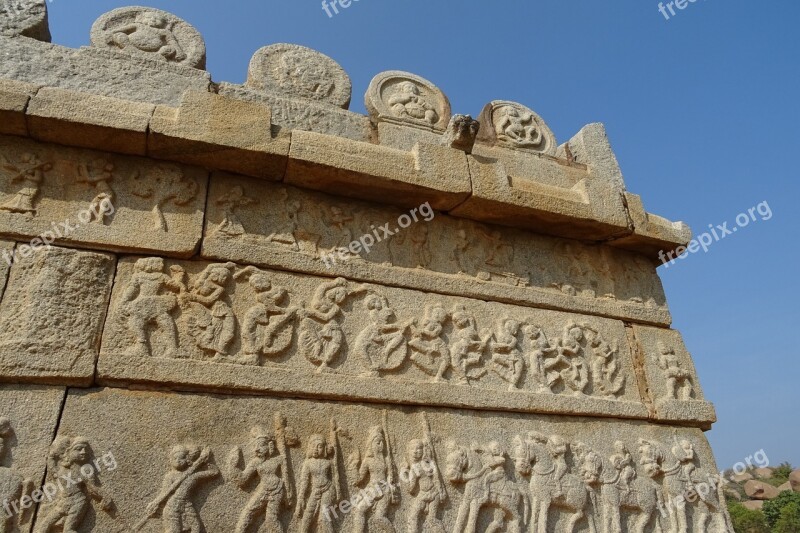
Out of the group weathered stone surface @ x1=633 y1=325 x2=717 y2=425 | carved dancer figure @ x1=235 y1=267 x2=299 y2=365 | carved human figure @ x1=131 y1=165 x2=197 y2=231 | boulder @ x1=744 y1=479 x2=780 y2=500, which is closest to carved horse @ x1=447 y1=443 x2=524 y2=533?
carved dancer figure @ x1=235 y1=267 x2=299 y2=365

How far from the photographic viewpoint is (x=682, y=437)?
3844 mm

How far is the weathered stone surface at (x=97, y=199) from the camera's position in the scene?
2.93m

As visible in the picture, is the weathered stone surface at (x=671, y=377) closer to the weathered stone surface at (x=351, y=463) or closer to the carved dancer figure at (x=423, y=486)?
the weathered stone surface at (x=351, y=463)

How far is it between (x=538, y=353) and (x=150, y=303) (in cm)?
253

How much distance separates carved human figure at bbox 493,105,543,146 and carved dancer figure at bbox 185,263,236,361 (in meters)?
2.78

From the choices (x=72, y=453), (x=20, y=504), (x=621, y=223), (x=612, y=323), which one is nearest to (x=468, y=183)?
(x=621, y=223)

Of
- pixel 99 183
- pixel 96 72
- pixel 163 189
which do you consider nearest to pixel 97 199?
A: pixel 99 183

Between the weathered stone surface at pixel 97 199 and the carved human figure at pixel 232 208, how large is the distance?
13 cm

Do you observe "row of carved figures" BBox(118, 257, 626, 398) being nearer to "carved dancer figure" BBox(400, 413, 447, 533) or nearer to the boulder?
"carved dancer figure" BBox(400, 413, 447, 533)

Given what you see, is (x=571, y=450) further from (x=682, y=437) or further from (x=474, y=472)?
(x=682, y=437)

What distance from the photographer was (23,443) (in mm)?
2473

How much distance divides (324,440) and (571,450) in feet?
5.43

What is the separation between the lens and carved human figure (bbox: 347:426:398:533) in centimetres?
283

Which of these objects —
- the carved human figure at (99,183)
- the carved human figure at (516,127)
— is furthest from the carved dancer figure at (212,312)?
the carved human figure at (516,127)
